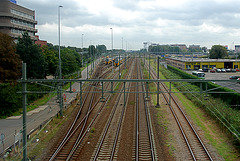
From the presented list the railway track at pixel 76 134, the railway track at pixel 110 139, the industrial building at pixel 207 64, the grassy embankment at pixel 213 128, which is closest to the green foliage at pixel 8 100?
the railway track at pixel 76 134

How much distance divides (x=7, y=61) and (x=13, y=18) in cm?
1964

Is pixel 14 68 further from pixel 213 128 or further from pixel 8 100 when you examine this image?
pixel 213 128

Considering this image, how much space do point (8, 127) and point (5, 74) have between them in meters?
7.88

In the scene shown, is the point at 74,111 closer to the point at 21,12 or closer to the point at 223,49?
the point at 21,12

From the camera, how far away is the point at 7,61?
24594 millimetres

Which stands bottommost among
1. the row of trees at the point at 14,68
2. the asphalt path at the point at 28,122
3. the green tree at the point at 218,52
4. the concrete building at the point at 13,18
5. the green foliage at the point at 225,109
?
the asphalt path at the point at 28,122

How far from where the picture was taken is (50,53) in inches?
1436

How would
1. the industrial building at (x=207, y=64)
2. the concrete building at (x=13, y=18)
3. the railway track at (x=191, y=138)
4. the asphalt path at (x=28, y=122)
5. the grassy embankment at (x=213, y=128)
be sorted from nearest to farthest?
the railway track at (x=191, y=138), the grassy embankment at (x=213, y=128), the asphalt path at (x=28, y=122), the concrete building at (x=13, y=18), the industrial building at (x=207, y=64)

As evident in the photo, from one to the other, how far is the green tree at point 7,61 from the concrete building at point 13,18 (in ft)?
53.4

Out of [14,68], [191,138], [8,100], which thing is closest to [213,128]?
[191,138]

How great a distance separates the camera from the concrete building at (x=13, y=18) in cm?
3916

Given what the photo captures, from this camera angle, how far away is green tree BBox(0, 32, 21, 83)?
24.1 metres

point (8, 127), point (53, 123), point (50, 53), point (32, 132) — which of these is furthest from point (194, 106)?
point (50, 53)

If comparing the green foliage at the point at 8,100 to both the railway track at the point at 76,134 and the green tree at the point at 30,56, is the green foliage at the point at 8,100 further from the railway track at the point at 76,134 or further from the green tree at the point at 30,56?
the railway track at the point at 76,134
